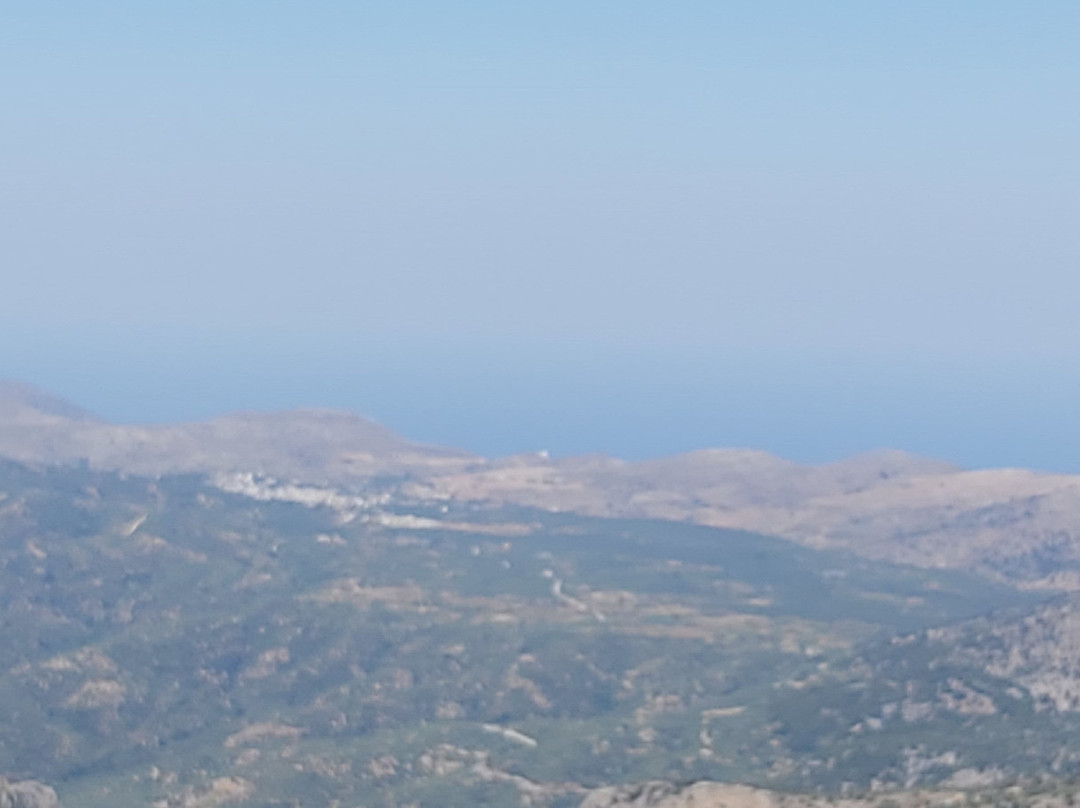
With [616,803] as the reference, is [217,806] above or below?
below

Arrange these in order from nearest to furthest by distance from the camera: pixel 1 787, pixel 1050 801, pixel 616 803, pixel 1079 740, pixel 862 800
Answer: pixel 1050 801
pixel 862 800
pixel 616 803
pixel 1 787
pixel 1079 740

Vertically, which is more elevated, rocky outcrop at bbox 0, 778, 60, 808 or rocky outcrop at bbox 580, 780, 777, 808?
rocky outcrop at bbox 580, 780, 777, 808

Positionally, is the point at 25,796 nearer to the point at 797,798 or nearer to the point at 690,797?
the point at 690,797

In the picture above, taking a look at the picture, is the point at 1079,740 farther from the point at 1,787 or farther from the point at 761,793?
the point at 1,787

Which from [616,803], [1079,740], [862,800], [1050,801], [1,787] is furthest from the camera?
[1079,740]

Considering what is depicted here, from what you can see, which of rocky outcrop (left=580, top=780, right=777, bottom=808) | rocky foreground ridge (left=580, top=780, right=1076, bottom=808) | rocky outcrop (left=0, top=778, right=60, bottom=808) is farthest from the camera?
rocky outcrop (left=0, top=778, right=60, bottom=808)

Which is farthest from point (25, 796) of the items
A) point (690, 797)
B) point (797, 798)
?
point (797, 798)

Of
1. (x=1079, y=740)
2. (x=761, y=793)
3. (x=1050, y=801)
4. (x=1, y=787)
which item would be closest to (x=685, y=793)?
(x=761, y=793)

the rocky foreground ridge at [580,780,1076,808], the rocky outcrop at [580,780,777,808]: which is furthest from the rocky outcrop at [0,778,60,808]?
the rocky outcrop at [580,780,777,808]

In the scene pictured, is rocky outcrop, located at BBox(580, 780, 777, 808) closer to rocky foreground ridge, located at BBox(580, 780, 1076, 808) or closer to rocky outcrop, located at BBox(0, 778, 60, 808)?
rocky foreground ridge, located at BBox(580, 780, 1076, 808)
